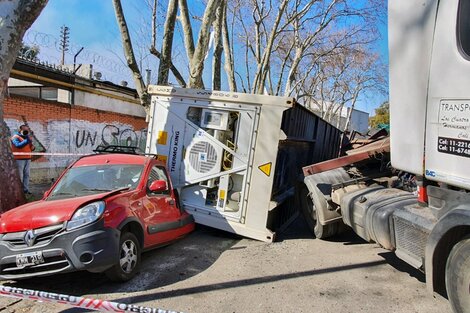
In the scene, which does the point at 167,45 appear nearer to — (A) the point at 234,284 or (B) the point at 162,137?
(B) the point at 162,137

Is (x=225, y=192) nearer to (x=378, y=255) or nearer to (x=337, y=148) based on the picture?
(x=378, y=255)

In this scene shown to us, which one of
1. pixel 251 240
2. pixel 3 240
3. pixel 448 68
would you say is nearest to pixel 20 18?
pixel 3 240

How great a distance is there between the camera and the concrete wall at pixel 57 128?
11883 millimetres

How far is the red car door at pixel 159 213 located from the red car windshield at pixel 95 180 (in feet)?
0.86

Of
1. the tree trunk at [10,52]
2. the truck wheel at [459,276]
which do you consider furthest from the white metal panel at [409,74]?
the tree trunk at [10,52]

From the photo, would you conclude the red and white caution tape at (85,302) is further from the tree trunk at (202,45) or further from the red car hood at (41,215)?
the tree trunk at (202,45)

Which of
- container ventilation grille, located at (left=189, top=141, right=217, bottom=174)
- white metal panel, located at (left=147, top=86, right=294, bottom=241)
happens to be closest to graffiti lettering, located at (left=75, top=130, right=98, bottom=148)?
white metal panel, located at (left=147, top=86, right=294, bottom=241)

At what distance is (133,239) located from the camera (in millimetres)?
5219

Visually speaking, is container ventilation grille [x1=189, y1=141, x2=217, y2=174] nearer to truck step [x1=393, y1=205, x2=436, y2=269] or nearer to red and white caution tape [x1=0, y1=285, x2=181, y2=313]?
truck step [x1=393, y1=205, x2=436, y2=269]

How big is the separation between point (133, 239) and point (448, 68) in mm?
3945

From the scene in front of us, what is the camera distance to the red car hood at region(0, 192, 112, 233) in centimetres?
460

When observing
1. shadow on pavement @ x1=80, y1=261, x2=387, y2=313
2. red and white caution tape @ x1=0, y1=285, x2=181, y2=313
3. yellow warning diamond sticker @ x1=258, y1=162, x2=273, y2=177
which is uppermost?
yellow warning diamond sticker @ x1=258, y1=162, x2=273, y2=177

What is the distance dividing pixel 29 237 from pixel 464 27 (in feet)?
15.4

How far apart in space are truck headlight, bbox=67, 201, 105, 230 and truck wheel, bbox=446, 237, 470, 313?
356 centimetres
